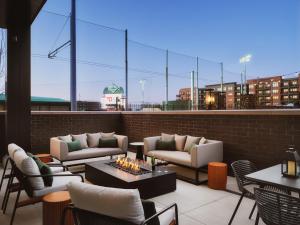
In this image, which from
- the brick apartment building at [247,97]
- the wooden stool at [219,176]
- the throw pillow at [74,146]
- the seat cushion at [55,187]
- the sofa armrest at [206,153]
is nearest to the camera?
the seat cushion at [55,187]

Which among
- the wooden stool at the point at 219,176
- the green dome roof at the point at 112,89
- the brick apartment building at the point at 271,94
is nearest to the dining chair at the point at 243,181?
the wooden stool at the point at 219,176

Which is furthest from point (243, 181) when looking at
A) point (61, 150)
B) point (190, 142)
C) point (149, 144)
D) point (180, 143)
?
point (61, 150)

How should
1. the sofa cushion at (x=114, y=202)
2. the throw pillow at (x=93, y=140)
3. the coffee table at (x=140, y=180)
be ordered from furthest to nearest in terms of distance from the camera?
the throw pillow at (x=93, y=140) → the coffee table at (x=140, y=180) → the sofa cushion at (x=114, y=202)

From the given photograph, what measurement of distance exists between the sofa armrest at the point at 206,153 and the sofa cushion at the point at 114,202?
10.2 feet

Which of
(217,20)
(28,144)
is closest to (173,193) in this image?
(28,144)

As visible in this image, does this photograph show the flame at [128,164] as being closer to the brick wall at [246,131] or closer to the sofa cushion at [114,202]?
the brick wall at [246,131]

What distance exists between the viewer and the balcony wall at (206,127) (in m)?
4.46

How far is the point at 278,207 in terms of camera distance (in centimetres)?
190

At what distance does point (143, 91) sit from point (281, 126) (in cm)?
1229

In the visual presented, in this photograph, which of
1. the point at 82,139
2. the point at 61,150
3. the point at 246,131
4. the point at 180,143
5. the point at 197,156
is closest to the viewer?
the point at 197,156

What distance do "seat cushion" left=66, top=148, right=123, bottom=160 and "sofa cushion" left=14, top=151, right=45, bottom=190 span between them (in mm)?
2378

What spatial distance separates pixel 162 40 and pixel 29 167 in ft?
69.4

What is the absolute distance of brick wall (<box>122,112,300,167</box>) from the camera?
438cm

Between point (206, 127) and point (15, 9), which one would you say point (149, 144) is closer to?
point (206, 127)
